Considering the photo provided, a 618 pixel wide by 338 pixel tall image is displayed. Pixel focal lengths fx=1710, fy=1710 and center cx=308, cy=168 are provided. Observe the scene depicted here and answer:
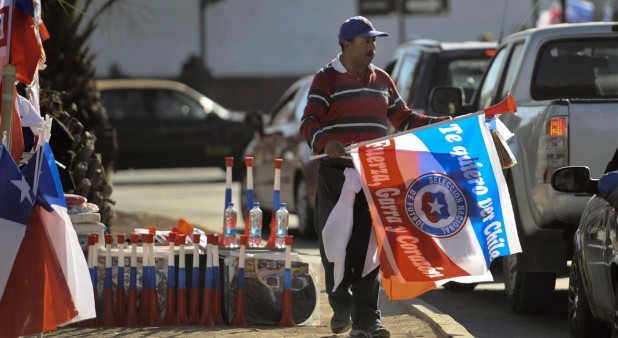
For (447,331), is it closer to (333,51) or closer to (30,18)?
(30,18)

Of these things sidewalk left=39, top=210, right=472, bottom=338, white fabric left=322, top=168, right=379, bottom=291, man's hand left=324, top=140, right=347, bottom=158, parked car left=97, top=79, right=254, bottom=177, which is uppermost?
man's hand left=324, top=140, right=347, bottom=158

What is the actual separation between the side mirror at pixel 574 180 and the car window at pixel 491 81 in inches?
162

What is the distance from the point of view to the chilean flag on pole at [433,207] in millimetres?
9141

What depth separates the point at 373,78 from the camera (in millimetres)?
9484

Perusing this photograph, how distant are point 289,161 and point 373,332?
337 inches

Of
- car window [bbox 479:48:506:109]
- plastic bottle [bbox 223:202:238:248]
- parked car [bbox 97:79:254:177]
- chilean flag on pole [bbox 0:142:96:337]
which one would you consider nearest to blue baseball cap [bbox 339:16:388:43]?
plastic bottle [bbox 223:202:238:248]

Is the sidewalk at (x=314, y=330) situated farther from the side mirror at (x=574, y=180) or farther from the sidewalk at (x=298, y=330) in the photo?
the side mirror at (x=574, y=180)

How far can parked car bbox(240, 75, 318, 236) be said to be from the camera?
1708 centimetres

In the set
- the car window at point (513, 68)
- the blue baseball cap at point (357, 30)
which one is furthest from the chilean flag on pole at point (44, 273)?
the car window at point (513, 68)

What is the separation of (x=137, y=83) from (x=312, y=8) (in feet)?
59.6

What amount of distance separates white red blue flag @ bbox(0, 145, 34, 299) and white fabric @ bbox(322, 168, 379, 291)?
7.16ft

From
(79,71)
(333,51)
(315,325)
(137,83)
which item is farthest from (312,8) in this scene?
(315,325)

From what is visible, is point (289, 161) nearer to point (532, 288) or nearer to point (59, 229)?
point (532, 288)

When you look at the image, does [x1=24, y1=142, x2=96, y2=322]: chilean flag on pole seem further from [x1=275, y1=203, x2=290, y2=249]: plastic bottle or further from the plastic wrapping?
[x1=275, y1=203, x2=290, y2=249]: plastic bottle
